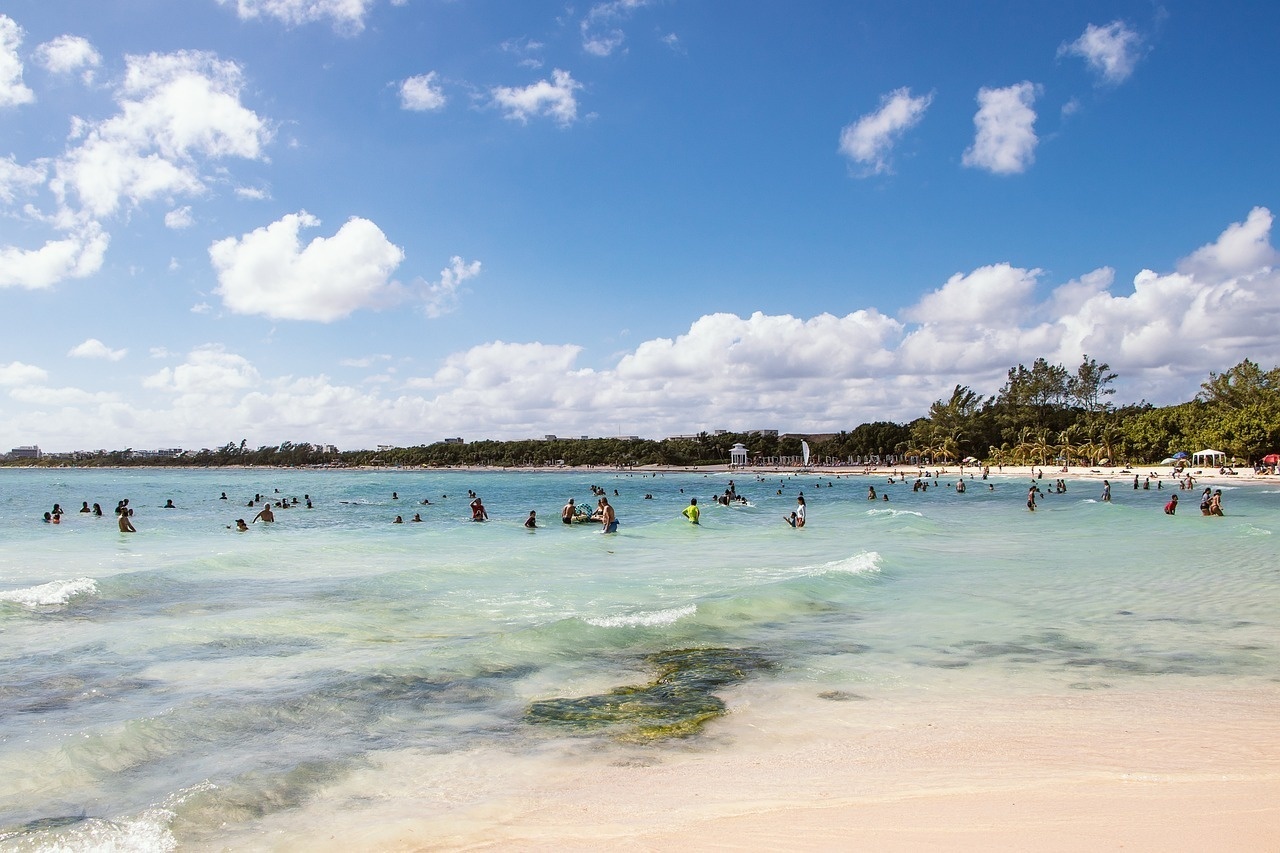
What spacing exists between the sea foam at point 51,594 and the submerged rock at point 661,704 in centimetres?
1144

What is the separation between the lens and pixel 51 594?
48.5ft

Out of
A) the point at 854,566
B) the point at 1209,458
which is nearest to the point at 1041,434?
the point at 1209,458

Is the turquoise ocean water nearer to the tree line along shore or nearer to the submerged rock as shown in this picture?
the submerged rock

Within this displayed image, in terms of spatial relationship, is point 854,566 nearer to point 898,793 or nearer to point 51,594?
point 898,793

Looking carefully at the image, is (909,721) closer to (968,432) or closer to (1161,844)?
(1161,844)

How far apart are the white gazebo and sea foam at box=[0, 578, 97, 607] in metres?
84.6

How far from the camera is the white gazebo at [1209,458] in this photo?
73.2m

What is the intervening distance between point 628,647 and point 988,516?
3155cm

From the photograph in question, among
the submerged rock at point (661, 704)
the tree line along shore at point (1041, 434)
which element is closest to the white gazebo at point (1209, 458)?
the tree line along shore at point (1041, 434)

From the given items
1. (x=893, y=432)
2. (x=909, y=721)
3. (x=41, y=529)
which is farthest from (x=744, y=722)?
(x=893, y=432)

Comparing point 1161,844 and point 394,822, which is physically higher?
point 1161,844

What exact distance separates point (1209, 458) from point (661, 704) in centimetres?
9173

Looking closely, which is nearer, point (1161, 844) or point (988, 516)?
point (1161, 844)

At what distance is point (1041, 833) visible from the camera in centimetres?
470
